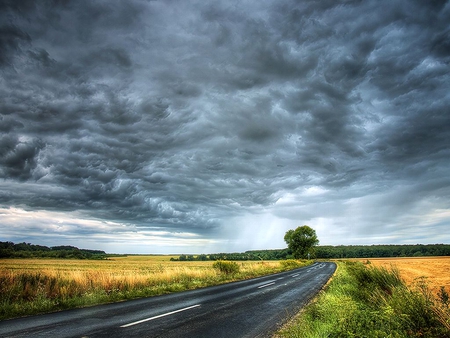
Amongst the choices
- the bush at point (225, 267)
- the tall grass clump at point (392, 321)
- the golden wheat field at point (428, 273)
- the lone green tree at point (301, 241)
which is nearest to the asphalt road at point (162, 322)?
the tall grass clump at point (392, 321)

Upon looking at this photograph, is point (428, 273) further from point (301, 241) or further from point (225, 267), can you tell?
point (301, 241)

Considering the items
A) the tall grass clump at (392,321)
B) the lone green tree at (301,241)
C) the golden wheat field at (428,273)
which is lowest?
the golden wheat field at (428,273)

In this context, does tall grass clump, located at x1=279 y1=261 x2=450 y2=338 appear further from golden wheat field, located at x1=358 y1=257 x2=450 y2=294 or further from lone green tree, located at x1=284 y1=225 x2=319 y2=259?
lone green tree, located at x1=284 y1=225 x2=319 y2=259

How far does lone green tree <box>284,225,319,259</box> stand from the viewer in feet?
318

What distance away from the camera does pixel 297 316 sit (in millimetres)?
8461

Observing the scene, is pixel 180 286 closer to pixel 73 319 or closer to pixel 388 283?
pixel 73 319

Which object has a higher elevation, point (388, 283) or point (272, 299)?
point (388, 283)

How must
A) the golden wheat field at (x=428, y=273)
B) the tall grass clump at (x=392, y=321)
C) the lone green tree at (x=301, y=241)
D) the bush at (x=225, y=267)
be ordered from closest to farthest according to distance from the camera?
the tall grass clump at (x=392, y=321) < the golden wheat field at (x=428, y=273) < the bush at (x=225, y=267) < the lone green tree at (x=301, y=241)

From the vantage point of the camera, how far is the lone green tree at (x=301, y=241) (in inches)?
3821

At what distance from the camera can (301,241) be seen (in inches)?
3875

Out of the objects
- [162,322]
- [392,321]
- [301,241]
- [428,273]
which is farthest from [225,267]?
[301,241]

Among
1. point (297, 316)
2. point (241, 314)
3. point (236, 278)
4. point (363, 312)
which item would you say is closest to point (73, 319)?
point (241, 314)

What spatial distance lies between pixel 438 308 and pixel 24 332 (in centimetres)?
952

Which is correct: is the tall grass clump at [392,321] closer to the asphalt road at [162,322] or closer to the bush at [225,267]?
the asphalt road at [162,322]
